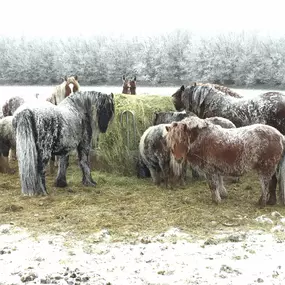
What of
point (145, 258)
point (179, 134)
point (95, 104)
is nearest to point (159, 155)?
point (95, 104)

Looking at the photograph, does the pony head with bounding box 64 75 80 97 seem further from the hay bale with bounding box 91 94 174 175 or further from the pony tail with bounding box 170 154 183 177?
the pony tail with bounding box 170 154 183 177

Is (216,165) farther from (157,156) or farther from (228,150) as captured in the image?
(157,156)

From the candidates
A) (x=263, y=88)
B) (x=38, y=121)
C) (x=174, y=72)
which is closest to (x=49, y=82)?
(x=174, y=72)

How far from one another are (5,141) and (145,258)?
565 cm

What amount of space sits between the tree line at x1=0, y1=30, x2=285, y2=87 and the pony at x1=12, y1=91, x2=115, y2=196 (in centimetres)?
1726

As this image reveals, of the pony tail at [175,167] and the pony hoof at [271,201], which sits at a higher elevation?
the pony tail at [175,167]

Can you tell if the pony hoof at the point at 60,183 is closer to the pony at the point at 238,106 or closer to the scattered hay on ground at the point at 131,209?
the scattered hay on ground at the point at 131,209

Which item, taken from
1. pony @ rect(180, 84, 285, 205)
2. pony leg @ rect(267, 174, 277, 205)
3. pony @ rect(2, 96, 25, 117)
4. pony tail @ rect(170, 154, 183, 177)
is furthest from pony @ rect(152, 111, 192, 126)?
pony @ rect(2, 96, 25, 117)

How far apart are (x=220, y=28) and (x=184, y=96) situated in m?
23.7

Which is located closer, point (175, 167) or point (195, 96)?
point (175, 167)

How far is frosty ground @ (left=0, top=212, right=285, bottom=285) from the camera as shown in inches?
165

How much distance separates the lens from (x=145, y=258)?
4.66m

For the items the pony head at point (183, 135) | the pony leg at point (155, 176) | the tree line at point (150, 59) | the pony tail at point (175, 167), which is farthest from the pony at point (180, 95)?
the tree line at point (150, 59)

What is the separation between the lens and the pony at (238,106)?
859 centimetres
